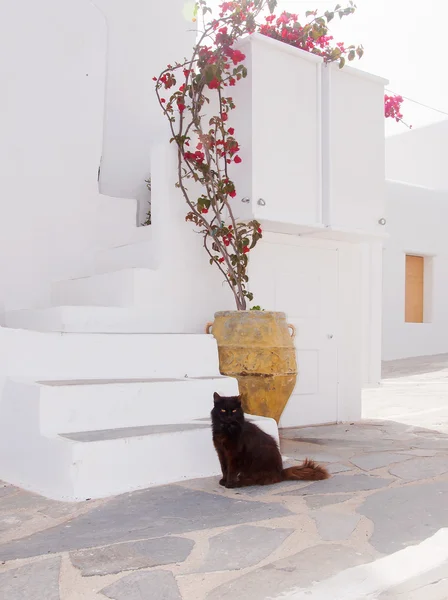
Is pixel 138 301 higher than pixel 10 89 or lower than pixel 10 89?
lower

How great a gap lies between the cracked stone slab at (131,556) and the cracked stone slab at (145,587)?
74 millimetres

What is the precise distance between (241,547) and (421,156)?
15.3 meters

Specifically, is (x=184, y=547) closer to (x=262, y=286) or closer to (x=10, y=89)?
(x=262, y=286)

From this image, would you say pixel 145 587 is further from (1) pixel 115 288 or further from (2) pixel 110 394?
(1) pixel 115 288

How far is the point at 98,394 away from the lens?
3.49m

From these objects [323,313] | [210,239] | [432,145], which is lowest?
[323,313]

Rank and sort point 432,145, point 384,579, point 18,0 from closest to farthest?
1. point 384,579
2. point 18,0
3. point 432,145

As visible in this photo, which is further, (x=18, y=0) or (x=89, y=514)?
(x=18, y=0)

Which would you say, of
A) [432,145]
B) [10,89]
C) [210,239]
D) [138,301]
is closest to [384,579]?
[138,301]

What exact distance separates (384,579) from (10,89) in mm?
4610

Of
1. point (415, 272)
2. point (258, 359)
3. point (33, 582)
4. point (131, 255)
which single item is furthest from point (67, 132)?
point (415, 272)

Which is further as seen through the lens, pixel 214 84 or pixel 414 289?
pixel 414 289

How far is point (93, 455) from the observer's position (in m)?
3.09

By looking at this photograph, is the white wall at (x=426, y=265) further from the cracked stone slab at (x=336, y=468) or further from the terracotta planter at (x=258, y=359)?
the cracked stone slab at (x=336, y=468)
